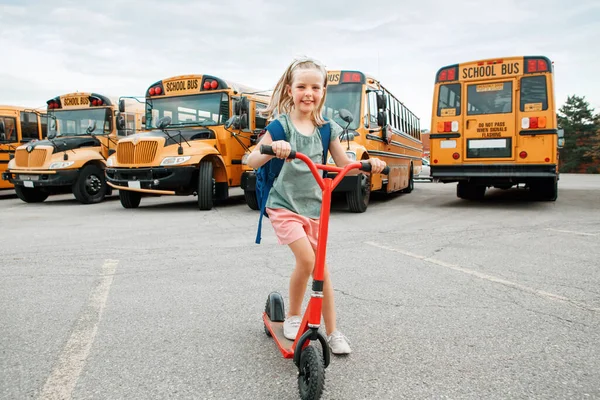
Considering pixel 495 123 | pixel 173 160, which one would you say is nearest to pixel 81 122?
pixel 173 160

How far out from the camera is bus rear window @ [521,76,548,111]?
9852mm

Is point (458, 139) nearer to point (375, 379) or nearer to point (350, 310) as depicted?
point (350, 310)

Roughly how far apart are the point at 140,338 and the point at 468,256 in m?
3.60

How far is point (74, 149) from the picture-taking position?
1259 centimetres

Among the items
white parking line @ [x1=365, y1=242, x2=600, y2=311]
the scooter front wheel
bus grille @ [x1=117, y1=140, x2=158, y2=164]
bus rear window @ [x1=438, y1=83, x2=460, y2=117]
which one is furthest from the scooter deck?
bus rear window @ [x1=438, y1=83, x2=460, y2=117]

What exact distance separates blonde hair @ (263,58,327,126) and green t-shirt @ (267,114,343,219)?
4.1 inches

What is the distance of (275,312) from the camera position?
2971mm

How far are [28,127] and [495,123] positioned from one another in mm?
12073

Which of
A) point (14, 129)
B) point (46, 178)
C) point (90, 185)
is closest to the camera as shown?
point (46, 178)

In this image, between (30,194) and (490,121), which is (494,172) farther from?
(30,194)

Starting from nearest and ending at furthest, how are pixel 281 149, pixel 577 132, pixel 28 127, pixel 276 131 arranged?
pixel 281 149 < pixel 276 131 < pixel 28 127 < pixel 577 132

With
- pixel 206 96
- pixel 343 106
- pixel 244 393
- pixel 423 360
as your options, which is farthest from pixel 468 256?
pixel 206 96

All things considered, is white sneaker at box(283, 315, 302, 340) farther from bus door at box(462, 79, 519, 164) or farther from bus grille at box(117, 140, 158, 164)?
bus door at box(462, 79, 519, 164)

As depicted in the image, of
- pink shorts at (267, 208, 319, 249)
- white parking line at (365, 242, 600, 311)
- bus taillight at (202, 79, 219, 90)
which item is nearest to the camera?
pink shorts at (267, 208, 319, 249)
